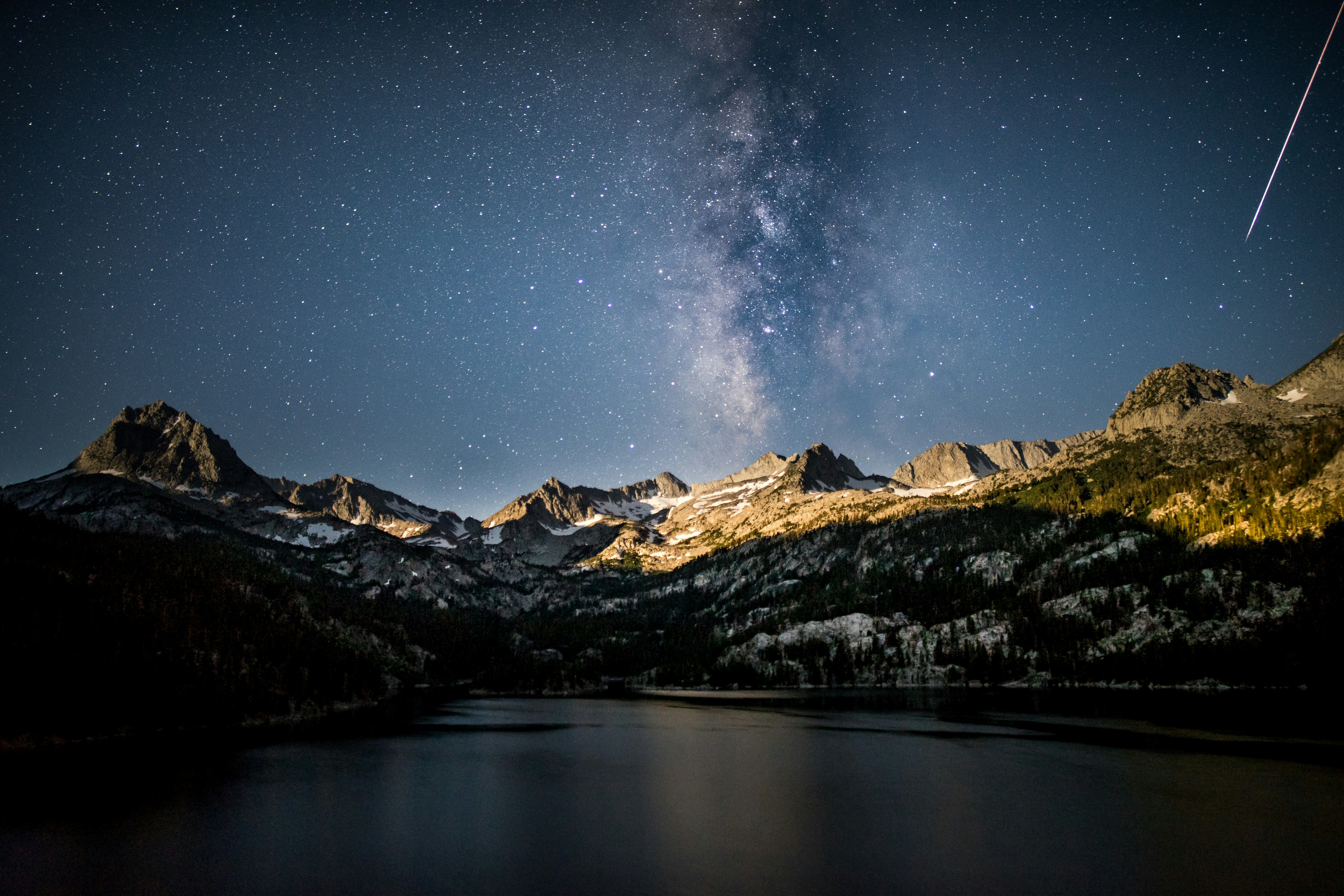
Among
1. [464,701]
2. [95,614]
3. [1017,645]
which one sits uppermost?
[95,614]

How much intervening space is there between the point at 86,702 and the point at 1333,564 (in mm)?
253188

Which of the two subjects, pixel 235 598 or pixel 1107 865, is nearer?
pixel 1107 865

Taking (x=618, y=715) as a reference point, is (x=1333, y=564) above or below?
above

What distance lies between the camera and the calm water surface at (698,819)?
114ft

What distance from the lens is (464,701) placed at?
190m

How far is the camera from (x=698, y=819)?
48.7 metres

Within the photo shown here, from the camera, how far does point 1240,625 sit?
496 ft

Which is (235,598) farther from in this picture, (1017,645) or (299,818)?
(1017,645)

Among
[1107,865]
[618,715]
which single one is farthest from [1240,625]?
[1107,865]

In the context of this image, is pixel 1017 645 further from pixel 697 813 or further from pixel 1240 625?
pixel 697 813

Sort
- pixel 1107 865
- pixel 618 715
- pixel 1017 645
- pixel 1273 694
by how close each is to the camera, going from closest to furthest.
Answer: pixel 1107 865 < pixel 1273 694 < pixel 618 715 < pixel 1017 645

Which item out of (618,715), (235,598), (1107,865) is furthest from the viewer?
(235,598)

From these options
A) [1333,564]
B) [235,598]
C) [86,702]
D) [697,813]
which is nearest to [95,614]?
[86,702]

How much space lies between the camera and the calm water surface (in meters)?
34.9
